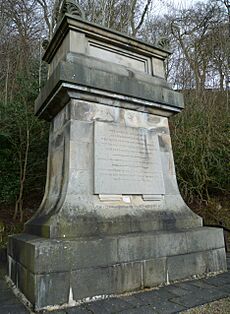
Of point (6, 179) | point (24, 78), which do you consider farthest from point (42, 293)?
point (24, 78)

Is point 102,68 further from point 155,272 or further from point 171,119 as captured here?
point 171,119

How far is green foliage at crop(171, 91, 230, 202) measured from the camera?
26.7 feet

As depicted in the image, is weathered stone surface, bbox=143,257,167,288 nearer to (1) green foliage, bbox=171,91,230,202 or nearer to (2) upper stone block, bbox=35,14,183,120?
(2) upper stone block, bbox=35,14,183,120

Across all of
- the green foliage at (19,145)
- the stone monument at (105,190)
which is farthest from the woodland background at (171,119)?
the stone monument at (105,190)

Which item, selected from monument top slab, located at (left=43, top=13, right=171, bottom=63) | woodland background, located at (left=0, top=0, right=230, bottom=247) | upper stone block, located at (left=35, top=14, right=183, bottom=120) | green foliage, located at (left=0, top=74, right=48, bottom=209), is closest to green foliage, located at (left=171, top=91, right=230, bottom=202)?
woodland background, located at (left=0, top=0, right=230, bottom=247)

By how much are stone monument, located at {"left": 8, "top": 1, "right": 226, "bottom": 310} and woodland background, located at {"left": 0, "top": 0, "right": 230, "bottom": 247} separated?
1.55 m

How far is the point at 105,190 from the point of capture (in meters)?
3.57

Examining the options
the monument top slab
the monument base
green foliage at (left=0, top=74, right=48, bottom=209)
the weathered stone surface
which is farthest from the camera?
green foliage at (left=0, top=74, right=48, bottom=209)

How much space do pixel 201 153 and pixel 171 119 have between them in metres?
1.66

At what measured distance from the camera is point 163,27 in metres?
12.6

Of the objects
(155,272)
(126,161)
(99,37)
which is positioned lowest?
(155,272)

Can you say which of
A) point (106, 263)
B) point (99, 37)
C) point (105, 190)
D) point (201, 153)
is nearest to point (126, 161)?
point (105, 190)

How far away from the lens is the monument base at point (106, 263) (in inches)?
108

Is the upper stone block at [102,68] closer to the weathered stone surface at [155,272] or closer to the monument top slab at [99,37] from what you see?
the monument top slab at [99,37]
